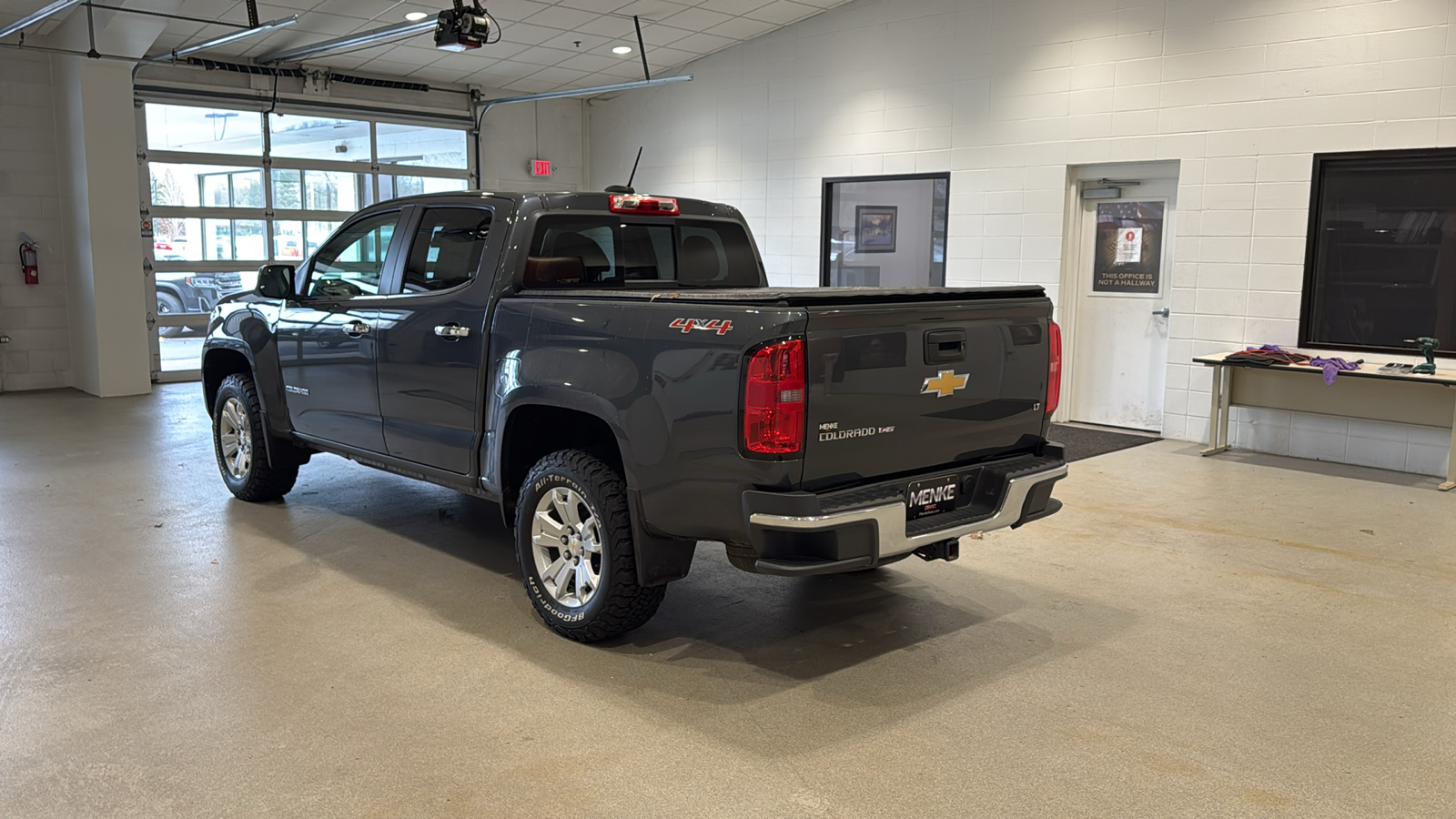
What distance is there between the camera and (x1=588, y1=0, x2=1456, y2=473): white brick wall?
7.42 m

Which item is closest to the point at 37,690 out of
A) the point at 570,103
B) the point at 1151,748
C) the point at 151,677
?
the point at 151,677

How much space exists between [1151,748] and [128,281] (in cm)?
1006

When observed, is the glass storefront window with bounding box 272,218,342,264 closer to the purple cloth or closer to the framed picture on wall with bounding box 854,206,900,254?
the framed picture on wall with bounding box 854,206,900,254

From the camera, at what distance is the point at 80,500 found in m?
5.97

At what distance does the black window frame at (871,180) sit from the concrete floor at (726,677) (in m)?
4.66

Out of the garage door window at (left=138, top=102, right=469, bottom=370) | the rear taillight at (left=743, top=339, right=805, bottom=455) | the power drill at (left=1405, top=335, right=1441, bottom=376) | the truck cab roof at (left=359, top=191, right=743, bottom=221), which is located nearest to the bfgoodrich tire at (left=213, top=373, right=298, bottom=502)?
the truck cab roof at (left=359, top=191, right=743, bottom=221)

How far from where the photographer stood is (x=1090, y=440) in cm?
848

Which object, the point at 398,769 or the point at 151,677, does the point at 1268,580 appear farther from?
the point at 151,677

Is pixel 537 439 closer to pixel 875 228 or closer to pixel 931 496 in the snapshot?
pixel 931 496

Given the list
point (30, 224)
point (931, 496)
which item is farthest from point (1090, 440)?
point (30, 224)

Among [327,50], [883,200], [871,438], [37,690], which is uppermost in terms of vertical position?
[327,50]

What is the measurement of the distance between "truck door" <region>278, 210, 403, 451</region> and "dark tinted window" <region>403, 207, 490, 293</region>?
0.19 metres

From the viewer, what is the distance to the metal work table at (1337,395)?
7027mm

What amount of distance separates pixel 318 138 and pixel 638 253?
8802mm
